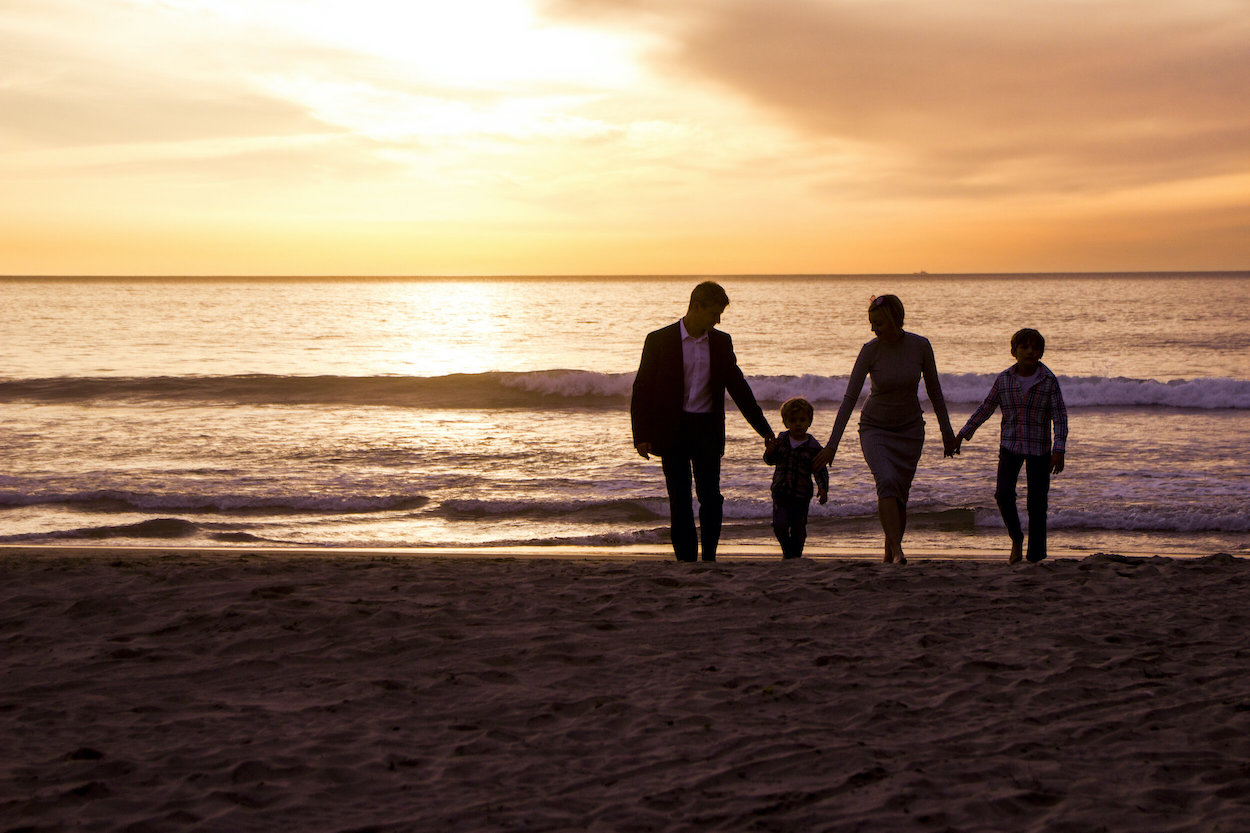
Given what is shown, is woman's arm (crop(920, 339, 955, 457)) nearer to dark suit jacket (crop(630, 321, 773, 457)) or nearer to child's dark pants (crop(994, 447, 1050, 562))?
child's dark pants (crop(994, 447, 1050, 562))

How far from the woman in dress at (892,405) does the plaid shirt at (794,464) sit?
280 mm

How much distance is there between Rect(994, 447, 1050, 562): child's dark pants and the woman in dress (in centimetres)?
72

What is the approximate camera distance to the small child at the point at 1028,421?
6.57 meters

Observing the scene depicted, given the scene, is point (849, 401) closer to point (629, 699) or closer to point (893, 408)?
point (893, 408)

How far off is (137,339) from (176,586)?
37667mm

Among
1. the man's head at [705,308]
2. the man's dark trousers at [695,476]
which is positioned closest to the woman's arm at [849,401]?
the man's dark trousers at [695,476]

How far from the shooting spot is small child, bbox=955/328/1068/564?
6.57m

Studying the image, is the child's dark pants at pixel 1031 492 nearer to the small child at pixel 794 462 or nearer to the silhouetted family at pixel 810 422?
the silhouetted family at pixel 810 422

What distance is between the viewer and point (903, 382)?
6.25 meters

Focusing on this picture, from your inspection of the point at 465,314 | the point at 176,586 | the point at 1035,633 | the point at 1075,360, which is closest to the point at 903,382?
the point at 1035,633

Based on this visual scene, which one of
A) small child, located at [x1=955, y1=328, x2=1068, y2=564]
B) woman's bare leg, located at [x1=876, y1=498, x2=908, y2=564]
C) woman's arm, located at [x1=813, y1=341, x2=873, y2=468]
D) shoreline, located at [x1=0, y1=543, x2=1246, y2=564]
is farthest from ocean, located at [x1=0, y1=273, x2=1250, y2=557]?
woman's arm, located at [x1=813, y1=341, x2=873, y2=468]

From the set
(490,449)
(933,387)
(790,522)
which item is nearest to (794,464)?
(790,522)

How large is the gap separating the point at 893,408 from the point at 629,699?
3229 mm

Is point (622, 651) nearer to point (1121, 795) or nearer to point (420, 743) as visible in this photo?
point (420, 743)
